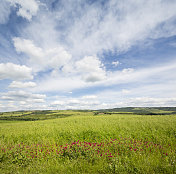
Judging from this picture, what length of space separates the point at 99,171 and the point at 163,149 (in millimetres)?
3490

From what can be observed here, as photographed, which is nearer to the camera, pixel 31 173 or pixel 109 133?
pixel 31 173

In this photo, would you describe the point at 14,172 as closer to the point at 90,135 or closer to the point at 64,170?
the point at 64,170

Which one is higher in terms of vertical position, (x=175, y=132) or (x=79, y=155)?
(x=175, y=132)

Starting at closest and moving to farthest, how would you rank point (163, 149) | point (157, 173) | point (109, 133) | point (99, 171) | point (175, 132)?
point (157, 173)
point (99, 171)
point (163, 149)
point (175, 132)
point (109, 133)

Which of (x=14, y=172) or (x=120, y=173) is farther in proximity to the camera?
(x=14, y=172)

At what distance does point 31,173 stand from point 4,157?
275cm

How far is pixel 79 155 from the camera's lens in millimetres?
5555

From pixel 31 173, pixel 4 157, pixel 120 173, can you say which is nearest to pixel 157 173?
pixel 120 173

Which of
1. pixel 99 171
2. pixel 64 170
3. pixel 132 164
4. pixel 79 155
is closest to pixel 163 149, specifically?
pixel 132 164

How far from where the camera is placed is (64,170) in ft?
13.9

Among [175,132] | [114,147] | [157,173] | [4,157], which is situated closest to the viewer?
[157,173]

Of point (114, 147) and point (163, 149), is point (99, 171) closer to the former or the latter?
point (114, 147)

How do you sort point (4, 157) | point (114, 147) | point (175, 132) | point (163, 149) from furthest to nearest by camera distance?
1. point (175, 132)
2. point (114, 147)
3. point (4, 157)
4. point (163, 149)

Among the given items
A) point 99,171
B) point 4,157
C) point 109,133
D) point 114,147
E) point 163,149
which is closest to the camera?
point 99,171
